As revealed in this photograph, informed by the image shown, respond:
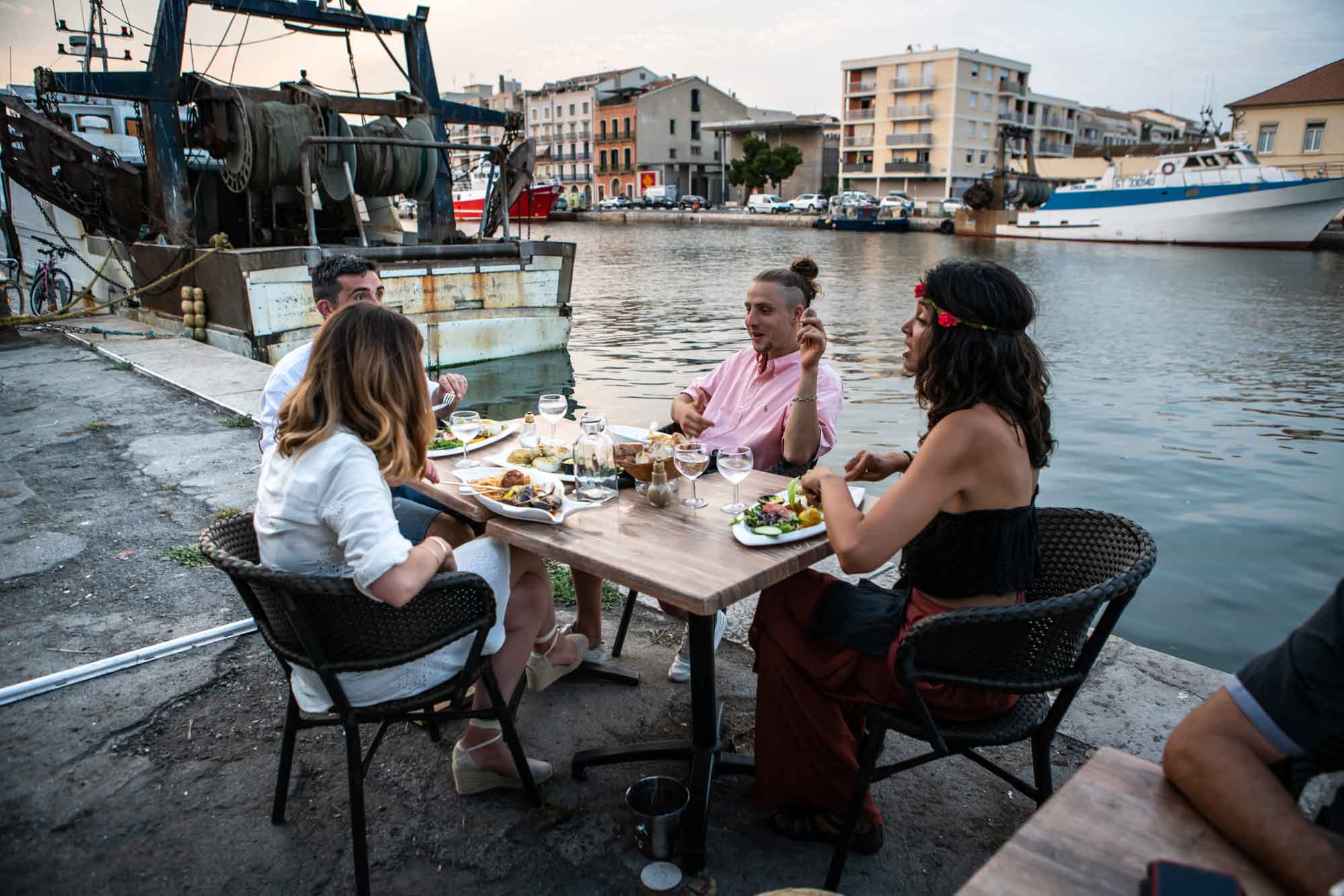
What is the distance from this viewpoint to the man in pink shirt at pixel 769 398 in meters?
3.35

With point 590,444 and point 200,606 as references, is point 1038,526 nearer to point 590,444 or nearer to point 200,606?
point 590,444

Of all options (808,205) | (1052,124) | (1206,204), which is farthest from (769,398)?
(1052,124)

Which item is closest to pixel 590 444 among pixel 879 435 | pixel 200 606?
pixel 200 606

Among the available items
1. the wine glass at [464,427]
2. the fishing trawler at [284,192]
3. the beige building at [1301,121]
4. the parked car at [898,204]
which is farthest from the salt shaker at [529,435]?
the parked car at [898,204]

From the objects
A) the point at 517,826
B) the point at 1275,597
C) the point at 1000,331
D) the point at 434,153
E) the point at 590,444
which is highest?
the point at 434,153

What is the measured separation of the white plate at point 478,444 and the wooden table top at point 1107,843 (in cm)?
238

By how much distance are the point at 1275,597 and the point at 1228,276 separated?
76.0ft

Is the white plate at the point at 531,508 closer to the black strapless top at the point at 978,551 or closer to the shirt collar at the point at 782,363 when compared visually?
the black strapless top at the point at 978,551

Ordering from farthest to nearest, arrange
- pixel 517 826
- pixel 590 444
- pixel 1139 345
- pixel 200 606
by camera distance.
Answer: pixel 1139 345 → pixel 200 606 → pixel 590 444 → pixel 517 826

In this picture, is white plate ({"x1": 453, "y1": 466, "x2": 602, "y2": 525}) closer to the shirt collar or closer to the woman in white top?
the woman in white top

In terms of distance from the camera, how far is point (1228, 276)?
81.6ft

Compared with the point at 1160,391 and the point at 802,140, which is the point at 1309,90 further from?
the point at 1160,391

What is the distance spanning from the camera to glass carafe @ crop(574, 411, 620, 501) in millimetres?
2748

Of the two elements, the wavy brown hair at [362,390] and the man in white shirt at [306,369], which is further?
the man in white shirt at [306,369]
